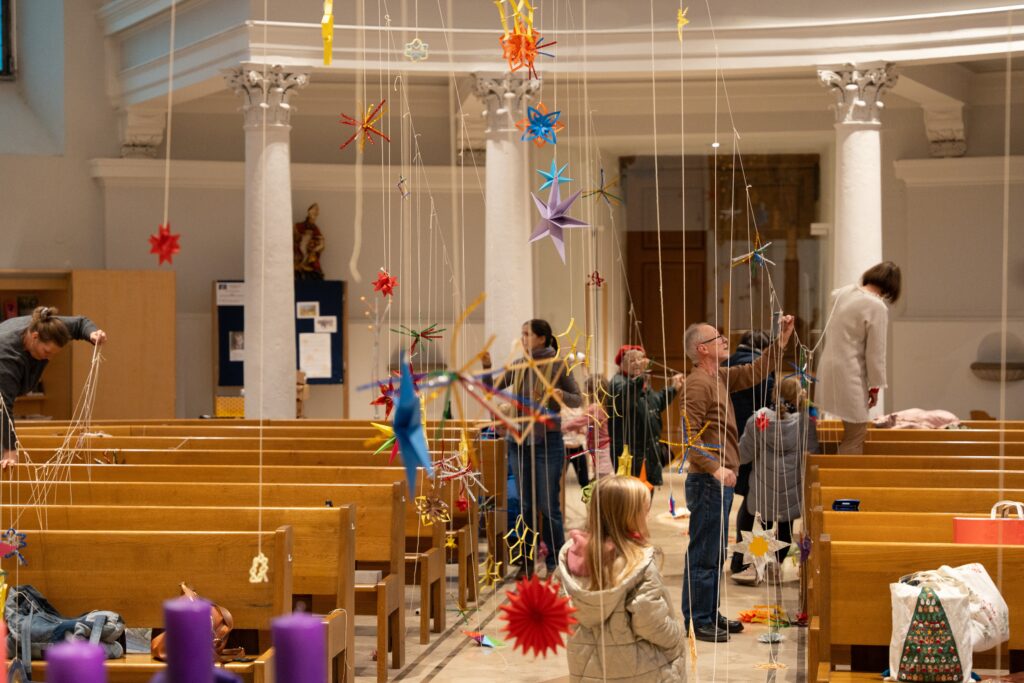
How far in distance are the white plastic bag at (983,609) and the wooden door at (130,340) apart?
9.58 meters

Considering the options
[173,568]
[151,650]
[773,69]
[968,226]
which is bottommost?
[151,650]

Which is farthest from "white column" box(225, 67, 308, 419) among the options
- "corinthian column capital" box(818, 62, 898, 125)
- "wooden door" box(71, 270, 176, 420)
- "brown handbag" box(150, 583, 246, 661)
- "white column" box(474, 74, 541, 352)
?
"brown handbag" box(150, 583, 246, 661)

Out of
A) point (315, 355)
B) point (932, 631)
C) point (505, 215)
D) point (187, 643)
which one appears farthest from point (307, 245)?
point (187, 643)

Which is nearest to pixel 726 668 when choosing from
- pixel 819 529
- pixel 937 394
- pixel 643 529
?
pixel 819 529

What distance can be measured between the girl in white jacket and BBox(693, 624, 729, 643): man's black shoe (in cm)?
233

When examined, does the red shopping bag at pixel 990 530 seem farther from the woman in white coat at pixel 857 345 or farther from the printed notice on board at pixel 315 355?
the printed notice on board at pixel 315 355

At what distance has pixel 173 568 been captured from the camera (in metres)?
4.14

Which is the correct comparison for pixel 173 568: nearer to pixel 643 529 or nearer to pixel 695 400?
pixel 643 529

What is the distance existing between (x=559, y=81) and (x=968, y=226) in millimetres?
4556

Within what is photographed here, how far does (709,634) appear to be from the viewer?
5668 millimetres

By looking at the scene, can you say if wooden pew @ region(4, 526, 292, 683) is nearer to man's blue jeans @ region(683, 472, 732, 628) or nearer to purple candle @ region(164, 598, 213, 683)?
man's blue jeans @ region(683, 472, 732, 628)

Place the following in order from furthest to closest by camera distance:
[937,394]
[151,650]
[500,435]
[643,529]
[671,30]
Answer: [937,394]
[671,30]
[500,435]
[151,650]
[643,529]

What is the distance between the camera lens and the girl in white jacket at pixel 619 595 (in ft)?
10.8

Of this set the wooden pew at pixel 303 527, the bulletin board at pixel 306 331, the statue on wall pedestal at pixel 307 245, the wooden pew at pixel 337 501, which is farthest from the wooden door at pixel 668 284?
the wooden pew at pixel 303 527
